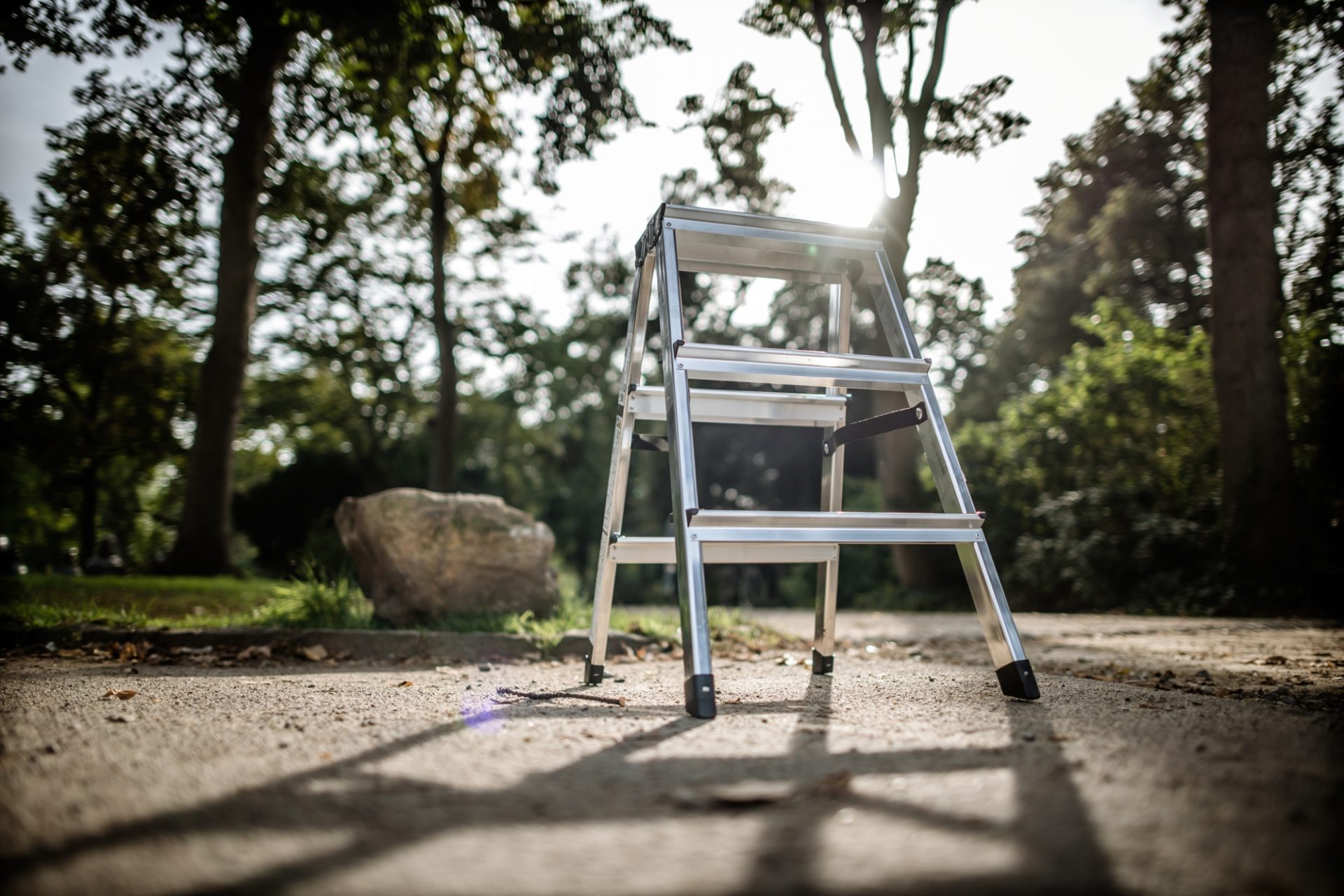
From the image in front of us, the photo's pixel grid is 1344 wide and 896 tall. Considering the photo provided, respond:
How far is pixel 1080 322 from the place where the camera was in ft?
46.6

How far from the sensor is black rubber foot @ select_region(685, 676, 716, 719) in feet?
7.70

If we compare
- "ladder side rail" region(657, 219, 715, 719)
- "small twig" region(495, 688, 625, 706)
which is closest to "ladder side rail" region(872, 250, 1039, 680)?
"ladder side rail" region(657, 219, 715, 719)

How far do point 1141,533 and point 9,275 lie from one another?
25.5 meters

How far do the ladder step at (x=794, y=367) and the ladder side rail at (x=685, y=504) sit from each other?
86mm

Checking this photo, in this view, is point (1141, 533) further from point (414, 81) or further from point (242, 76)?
point (242, 76)

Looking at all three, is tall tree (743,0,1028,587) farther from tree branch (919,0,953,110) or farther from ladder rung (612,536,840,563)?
ladder rung (612,536,840,563)

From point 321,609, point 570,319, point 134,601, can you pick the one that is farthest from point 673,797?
point 570,319

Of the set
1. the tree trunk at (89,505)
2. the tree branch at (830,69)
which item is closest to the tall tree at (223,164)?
the tree branch at (830,69)

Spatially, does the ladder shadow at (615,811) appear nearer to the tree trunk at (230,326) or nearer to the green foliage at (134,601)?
the green foliage at (134,601)

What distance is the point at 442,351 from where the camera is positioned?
14086 mm

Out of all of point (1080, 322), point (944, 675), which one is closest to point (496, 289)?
point (1080, 322)

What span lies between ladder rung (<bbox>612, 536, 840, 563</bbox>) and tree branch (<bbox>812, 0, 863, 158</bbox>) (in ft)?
20.1

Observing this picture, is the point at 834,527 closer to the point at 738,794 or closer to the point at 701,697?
the point at 701,697

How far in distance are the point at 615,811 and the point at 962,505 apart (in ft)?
5.62
